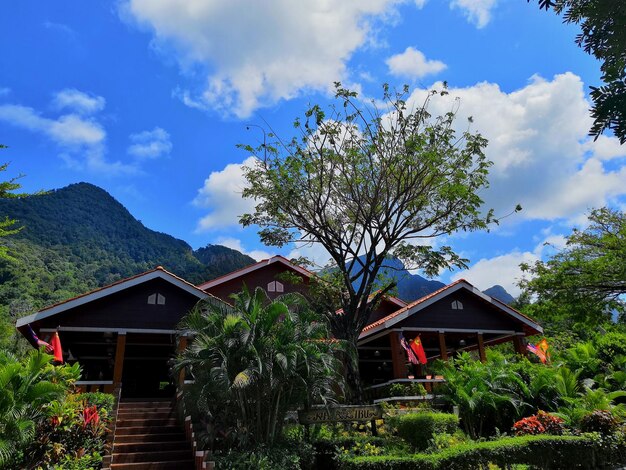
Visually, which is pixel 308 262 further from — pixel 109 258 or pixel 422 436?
pixel 109 258

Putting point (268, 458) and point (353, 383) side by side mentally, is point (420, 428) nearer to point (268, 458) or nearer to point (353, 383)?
point (268, 458)

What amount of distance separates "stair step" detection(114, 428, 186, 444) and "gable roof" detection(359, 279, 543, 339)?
362 inches

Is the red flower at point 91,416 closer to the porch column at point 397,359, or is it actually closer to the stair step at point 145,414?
the stair step at point 145,414

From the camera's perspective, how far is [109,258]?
259 ft

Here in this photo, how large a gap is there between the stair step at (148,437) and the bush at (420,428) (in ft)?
18.1

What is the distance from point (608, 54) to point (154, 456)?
11.6 metres

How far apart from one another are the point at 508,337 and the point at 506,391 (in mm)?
8220

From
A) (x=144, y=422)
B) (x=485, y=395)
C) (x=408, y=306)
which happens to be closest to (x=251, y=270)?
(x=408, y=306)

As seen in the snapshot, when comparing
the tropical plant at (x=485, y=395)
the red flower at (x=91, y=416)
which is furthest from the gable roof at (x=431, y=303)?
the red flower at (x=91, y=416)

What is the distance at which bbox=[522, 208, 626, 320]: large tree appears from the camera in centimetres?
1772

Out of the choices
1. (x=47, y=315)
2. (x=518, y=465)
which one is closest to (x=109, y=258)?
(x=47, y=315)

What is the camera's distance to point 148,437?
466 inches

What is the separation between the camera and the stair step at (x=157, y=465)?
33.7 ft

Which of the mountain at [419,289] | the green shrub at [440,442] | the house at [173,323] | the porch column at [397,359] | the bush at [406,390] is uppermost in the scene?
the mountain at [419,289]
